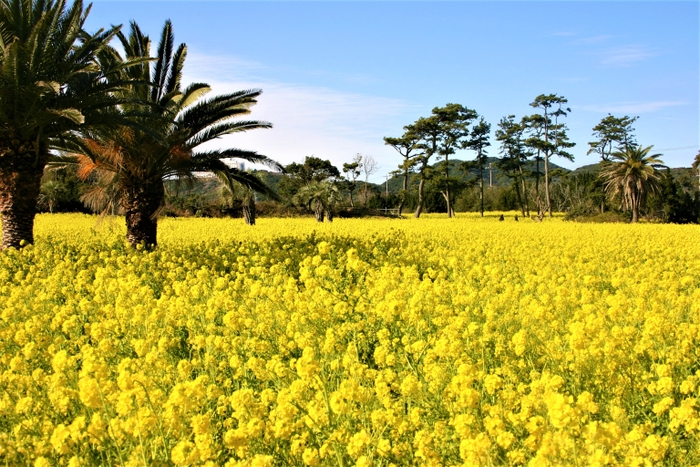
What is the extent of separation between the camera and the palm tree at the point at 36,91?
33.3 feet

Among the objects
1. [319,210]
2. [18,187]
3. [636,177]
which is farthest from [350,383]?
[636,177]

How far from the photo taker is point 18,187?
11242 mm

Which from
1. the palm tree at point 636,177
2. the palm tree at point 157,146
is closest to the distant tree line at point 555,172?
the palm tree at point 636,177

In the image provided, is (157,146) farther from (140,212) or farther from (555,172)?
(555,172)

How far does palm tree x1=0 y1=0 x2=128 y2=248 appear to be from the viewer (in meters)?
10.2

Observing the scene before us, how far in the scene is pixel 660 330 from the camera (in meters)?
4.11

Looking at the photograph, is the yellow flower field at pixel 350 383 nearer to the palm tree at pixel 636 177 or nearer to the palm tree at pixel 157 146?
the palm tree at pixel 157 146

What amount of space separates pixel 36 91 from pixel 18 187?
2508 mm

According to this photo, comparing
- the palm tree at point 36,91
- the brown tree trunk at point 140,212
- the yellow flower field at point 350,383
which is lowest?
the yellow flower field at point 350,383

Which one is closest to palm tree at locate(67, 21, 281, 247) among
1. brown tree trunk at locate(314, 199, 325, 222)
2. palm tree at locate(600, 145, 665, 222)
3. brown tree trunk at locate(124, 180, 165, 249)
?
brown tree trunk at locate(124, 180, 165, 249)

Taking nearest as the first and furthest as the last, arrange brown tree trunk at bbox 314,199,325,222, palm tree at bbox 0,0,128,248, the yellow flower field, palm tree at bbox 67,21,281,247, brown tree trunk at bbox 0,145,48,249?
the yellow flower field, palm tree at bbox 0,0,128,248, brown tree trunk at bbox 0,145,48,249, palm tree at bbox 67,21,281,247, brown tree trunk at bbox 314,199,325,222

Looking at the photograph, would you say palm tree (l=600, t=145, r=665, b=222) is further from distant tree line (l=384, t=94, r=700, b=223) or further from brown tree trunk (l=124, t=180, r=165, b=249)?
brown tree trunk (l=124, t=180, r=165, b=249)

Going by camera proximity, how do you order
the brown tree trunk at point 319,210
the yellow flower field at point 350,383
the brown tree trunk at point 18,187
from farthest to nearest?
1. the brown tree trunk at point 319,210
2. the brown tree trunk at point 18,187
3. the yellow flower field at point 350,383

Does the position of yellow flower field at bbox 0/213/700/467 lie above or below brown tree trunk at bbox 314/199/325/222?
below
